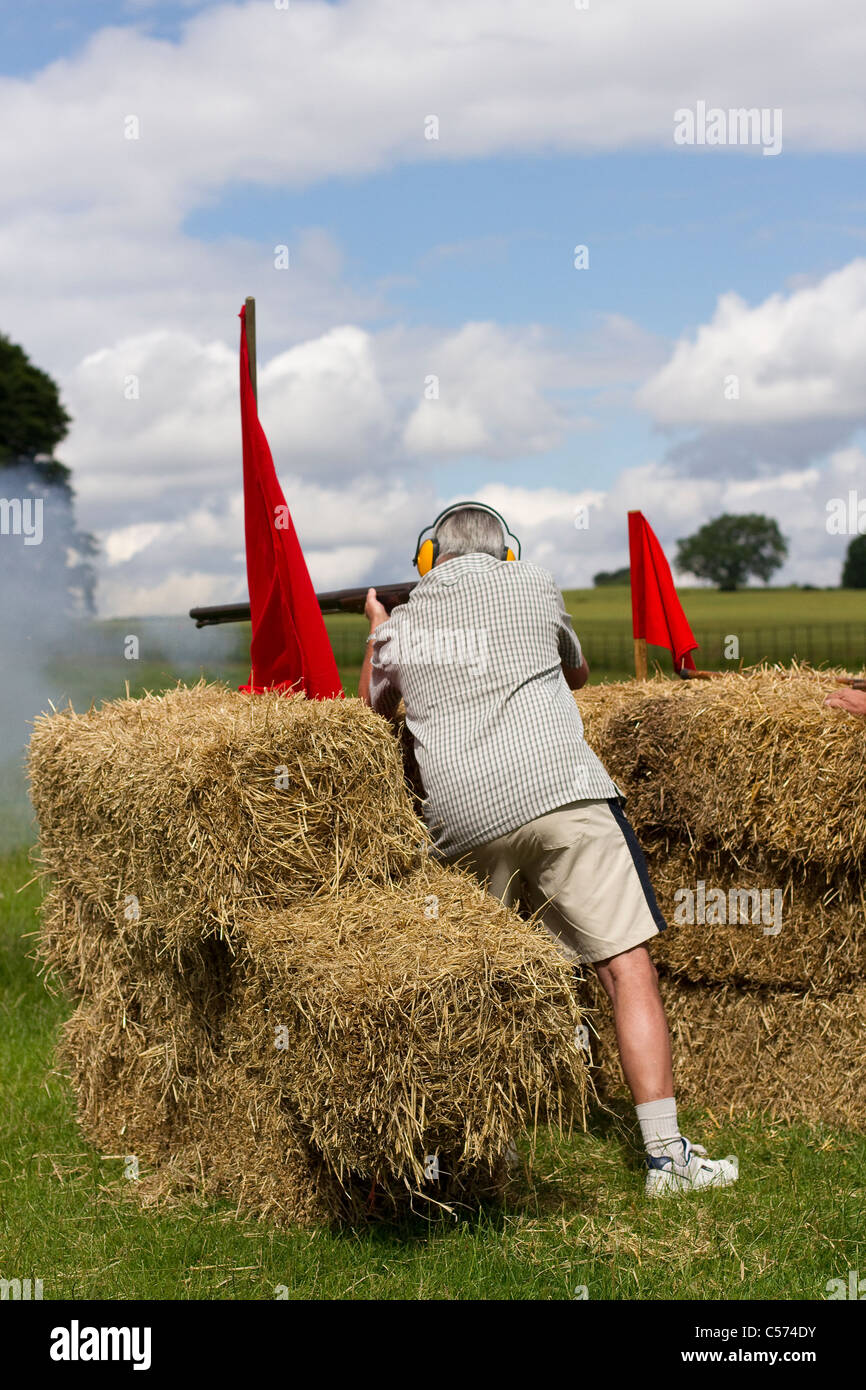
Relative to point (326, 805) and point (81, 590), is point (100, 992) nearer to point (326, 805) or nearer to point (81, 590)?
point (326, 805)

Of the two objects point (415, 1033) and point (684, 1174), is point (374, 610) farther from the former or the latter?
point (684, 1174)

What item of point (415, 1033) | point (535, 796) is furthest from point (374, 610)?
point (415, 1033)

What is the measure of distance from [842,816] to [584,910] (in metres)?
1.28

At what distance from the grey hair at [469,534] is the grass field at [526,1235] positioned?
232 centimetres

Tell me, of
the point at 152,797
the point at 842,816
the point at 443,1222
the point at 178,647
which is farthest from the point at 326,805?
the point at 178,647

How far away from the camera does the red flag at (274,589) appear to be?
16.5ft

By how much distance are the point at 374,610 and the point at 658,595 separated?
91.9 inches

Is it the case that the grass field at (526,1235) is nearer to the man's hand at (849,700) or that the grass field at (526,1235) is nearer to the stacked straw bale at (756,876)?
the stacked straw bale at (756,876)

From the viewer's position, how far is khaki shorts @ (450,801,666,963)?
437 cm

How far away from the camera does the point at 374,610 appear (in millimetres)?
5242

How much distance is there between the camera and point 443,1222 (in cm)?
400

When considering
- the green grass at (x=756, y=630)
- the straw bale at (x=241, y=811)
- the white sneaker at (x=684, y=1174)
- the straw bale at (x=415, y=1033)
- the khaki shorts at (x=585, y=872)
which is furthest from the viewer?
the green grass at (x=756, y=630)

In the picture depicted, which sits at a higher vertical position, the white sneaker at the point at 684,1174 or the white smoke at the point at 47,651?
the white smoke at the point at 47,651

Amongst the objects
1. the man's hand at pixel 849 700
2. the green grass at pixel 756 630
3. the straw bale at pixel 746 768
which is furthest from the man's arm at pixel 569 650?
the green grass at pixel 756 630
